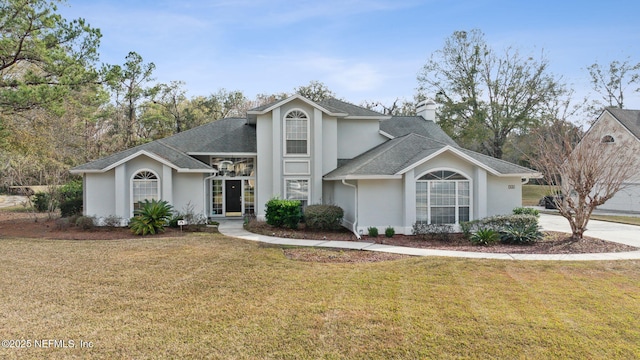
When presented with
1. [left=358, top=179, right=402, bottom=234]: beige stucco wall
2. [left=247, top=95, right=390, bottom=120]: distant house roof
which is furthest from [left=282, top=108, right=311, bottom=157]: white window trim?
[left=358, top=179, right=402, bottom=234]: beige stucco wall

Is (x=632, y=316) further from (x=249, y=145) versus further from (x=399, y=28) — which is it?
(x=249, y=145)

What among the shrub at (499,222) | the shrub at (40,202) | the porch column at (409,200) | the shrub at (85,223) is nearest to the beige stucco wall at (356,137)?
the porch column at (409,200)

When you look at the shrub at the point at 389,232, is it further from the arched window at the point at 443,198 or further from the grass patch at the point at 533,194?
the grass patch at the point at 533,194

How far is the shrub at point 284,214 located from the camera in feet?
52.0

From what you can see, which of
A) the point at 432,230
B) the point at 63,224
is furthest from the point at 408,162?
the point at 63,224

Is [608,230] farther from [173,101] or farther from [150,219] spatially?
[173,101]

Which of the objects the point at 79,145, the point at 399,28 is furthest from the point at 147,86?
the point at 399,28

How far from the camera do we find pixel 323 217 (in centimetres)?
1517

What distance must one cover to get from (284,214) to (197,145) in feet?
22.4

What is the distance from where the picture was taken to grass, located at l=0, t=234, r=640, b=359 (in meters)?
5.02

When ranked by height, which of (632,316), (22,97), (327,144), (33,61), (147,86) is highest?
(147,86)

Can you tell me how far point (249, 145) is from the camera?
1944 centimetres

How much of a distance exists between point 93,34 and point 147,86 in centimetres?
1889

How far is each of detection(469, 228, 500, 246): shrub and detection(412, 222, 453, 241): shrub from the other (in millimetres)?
1026
